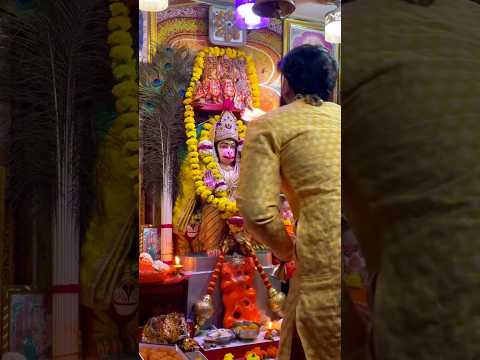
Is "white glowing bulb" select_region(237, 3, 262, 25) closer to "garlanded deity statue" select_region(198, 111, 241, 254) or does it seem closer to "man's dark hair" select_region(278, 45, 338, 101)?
"man's dark hair" select_region(278, 45, 338, 101)

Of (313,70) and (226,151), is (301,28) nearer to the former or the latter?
(313,70)

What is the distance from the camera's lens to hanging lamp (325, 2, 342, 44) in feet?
3.23

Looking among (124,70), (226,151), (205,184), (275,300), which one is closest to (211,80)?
(226,151)

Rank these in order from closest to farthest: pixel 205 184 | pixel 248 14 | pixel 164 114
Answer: pixel 248 14
pixel 164 114
pixel 205 184

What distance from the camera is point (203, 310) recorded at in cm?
205

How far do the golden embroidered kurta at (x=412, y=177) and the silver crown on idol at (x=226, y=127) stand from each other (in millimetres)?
2104

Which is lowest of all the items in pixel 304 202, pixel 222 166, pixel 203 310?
pixel 203 310

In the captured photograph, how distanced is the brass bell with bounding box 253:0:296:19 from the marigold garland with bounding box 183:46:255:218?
40.7 inches

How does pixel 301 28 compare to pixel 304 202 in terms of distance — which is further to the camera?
pixel 301 28

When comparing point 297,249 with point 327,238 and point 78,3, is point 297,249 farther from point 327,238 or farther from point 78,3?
point 78,3

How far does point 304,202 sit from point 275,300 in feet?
3.62

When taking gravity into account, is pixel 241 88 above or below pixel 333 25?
above

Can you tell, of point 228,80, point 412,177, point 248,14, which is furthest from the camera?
point 228,80

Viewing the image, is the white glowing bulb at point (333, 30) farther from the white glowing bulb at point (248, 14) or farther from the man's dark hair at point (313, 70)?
the white glowing bulb at point (248, 14)
